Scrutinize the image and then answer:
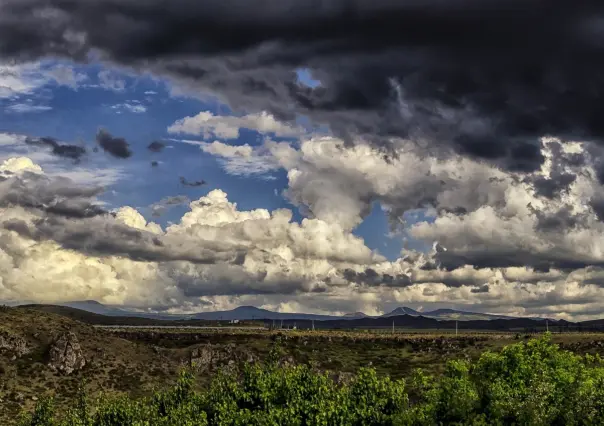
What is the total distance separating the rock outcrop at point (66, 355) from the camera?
180087 mm

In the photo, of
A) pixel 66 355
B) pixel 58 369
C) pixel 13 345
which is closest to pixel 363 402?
pixel 58 369

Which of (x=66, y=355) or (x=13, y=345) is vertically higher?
Answer: (x=13, y=345)

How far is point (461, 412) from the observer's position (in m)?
54.9

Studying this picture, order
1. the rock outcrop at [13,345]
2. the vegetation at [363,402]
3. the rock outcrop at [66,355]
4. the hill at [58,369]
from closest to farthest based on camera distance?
the vegetation at [363,402]
the hill at [58,369]
the rock outcrop at [13,345]
the rock outcrop at [66,355]

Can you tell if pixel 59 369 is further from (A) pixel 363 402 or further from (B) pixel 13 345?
(A) pixel 363 402

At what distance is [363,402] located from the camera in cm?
5841

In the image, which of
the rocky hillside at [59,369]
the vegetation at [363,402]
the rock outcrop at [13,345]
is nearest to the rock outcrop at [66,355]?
the rocky hillside at [59,369]

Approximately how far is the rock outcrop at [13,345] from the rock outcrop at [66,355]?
23.3 feet

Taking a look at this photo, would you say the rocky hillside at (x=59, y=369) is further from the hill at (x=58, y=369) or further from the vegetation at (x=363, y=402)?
the vegetation at (x=363, y=402)

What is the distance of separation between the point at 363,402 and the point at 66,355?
476ft

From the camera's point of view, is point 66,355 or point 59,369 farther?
point 66,355

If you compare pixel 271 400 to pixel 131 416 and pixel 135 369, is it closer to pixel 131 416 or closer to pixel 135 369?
pixel 131 416

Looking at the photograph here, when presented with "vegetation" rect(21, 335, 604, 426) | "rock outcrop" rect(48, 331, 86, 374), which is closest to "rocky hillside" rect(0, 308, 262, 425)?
"rock outcrop" rect(48, 331, 86, 374)

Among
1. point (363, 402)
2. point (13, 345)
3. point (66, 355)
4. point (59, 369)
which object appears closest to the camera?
point (363, 402)
